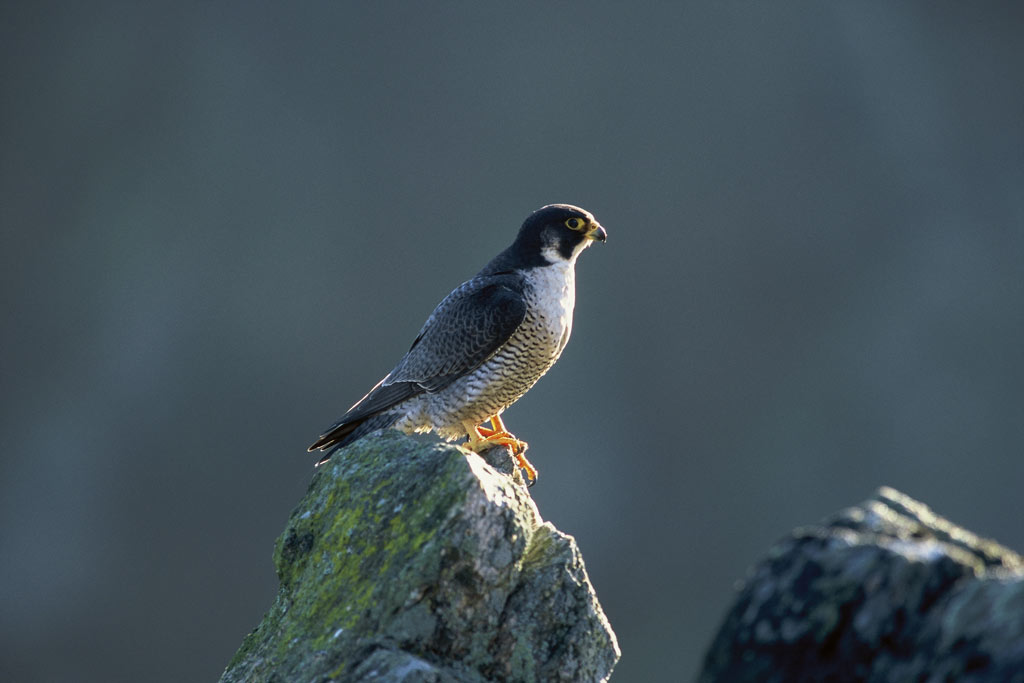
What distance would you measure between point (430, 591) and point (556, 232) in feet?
11.2

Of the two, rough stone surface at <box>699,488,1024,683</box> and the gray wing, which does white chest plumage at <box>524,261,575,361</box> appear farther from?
rough stone surface at <box>699,488,1024,683</box>

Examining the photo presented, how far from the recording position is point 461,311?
5.87m

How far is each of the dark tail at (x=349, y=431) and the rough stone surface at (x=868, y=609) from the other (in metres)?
3.82

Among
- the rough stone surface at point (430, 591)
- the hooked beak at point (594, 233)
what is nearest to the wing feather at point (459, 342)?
the hooked beak at point (594, 233)

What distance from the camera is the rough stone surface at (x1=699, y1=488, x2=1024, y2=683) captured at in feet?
5.50

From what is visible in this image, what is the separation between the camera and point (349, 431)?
5.71 meters

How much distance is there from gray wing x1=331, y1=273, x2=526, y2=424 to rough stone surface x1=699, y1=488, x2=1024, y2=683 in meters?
3.87

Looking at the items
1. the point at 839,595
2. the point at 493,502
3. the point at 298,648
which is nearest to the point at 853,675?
the point at 839,595

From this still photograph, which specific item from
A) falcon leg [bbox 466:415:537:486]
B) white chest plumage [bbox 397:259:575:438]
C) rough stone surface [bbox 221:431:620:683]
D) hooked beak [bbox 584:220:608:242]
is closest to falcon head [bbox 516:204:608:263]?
hooked beak [bbox 584:220:608:242]

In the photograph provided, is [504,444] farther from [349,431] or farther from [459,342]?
[349,431]

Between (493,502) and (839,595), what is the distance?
1364 millimetres

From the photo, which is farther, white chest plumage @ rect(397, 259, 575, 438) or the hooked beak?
the hooked beak

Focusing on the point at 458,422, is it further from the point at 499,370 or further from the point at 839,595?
the point at 839,595

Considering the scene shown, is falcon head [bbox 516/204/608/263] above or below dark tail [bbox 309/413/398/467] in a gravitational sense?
above
